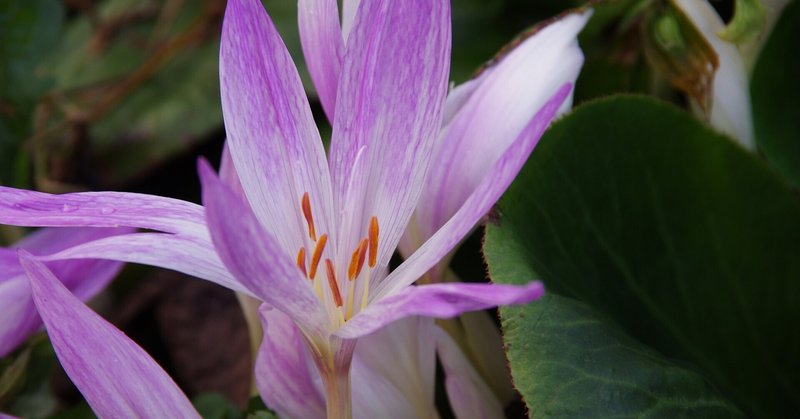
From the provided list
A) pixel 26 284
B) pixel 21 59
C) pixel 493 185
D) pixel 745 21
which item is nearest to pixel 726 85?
pixel 745 21

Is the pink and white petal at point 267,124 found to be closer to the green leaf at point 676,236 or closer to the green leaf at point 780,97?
the green leaf at point 676,236

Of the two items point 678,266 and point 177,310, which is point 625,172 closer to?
point 678,266

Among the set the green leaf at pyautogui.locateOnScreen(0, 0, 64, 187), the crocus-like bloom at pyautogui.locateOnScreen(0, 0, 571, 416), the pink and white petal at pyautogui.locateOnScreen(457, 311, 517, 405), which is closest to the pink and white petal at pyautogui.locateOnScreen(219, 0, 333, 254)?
the crocus-like bloom at pyautogui.locateOnScreen(0, 0, 571, 416)

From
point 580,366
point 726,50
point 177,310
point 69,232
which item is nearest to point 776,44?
point 726,50

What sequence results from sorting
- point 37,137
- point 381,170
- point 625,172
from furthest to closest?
point 37,137
point 625,172
point 381,170

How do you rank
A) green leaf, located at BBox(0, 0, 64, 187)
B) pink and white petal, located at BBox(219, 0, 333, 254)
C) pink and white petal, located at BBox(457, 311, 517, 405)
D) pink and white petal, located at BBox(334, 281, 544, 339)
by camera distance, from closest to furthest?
pink and white petal, located at BBox(334, 281, 544, 339), pink and white petal, located at BBox(219, 0, 333, 254), pink and white petal, located at BBox(457, 311, 517, 405), green leaf, located at BBox(0, 0, 64, 187)

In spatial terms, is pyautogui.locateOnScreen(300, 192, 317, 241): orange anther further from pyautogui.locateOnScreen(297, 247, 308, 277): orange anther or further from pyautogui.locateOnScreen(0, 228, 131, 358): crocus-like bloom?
pyautogui.locateOnScreen(0, 228, 131, 358): crocus-like bloom

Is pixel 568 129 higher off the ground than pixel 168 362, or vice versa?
pixel 568 129
